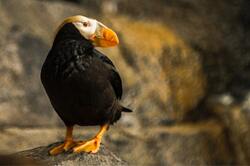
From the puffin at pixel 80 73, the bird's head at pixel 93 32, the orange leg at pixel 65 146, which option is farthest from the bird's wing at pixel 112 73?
the orange leg at pixel 65 146

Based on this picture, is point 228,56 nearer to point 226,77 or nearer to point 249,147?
point 226,77

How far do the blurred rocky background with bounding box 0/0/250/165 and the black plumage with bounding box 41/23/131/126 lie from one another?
247 cm

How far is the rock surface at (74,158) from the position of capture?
384cm

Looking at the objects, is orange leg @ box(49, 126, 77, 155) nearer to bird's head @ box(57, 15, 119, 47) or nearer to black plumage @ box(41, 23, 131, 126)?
black plumage @ box(41, 23, 131, 126)

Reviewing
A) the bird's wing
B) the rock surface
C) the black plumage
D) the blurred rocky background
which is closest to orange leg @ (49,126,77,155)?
the rock surface

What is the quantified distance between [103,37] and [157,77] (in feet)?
12.8

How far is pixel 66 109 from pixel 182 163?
396 centimetres

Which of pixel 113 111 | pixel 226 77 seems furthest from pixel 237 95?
pixel 113 111

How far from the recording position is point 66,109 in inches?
146

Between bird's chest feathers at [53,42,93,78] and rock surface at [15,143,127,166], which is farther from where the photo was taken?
rock surface at [15,143,127,166]

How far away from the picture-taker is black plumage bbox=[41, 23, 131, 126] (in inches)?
143

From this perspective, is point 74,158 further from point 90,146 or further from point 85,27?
point 85,27

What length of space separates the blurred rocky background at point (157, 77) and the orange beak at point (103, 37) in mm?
2608

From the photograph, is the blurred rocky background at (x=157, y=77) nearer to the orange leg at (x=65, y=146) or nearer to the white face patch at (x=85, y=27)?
the orange leg at (x=65, y=146)
